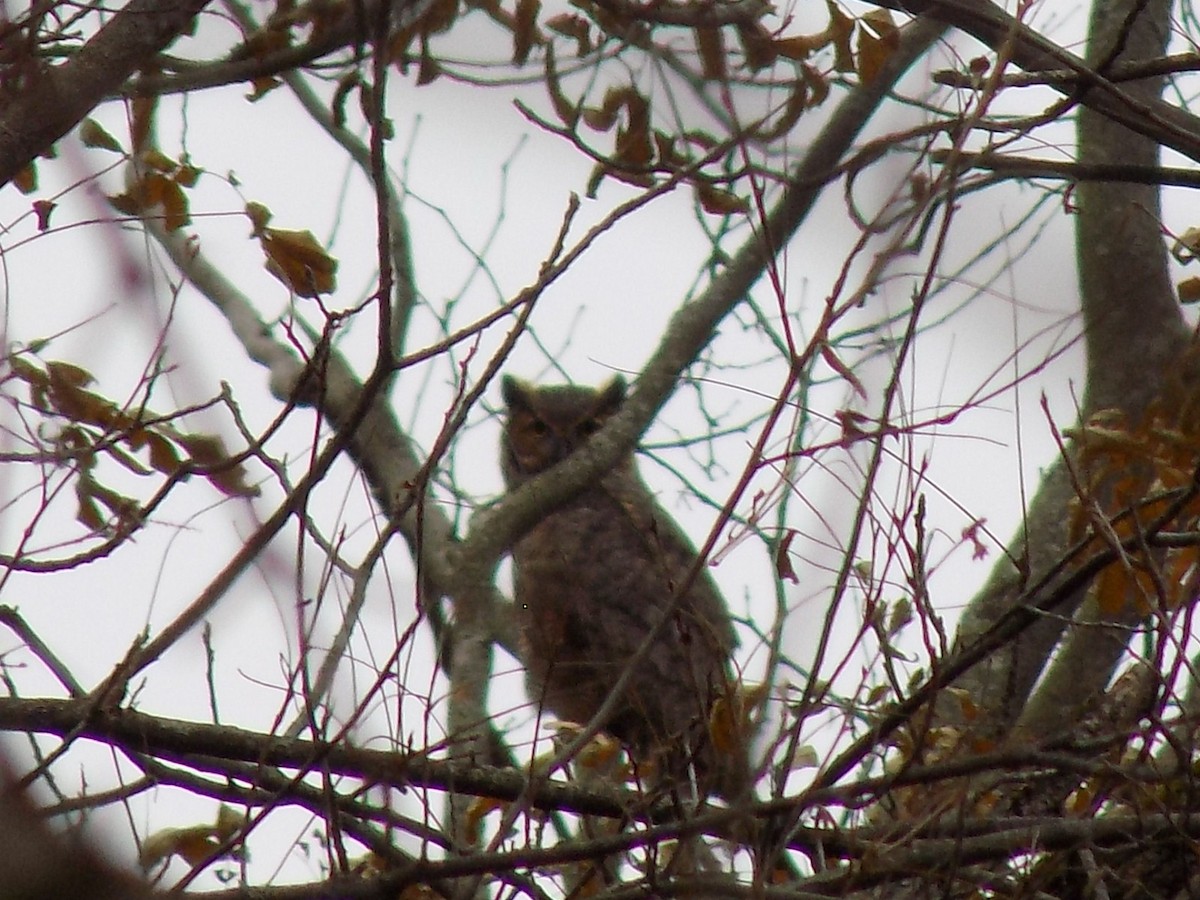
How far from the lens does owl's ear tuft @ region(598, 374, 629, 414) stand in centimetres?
688

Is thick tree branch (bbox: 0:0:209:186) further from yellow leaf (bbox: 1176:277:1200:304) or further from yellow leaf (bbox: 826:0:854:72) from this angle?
yellow leaf (bbox: 1176:277:1200:304)

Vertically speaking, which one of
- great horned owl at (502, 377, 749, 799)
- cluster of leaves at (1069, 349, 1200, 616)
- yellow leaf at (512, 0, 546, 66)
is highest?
great horned owl at (502, 377, 749, 799)

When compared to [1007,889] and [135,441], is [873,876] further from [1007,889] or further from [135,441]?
[135,441]

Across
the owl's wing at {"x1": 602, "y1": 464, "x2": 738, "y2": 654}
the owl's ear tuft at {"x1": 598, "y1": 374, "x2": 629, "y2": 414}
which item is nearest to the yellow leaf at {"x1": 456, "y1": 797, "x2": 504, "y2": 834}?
the owl's wing at {"x1": 602, "y1": 464, "x2": 738, "y2": 654}

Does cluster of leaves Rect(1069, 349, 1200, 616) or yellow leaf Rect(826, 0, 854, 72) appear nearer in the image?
cluster of leaves Rect(1069, 349, 1200, 616)

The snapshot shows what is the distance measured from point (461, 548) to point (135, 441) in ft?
3.49

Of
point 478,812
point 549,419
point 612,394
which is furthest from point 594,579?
point 478,812

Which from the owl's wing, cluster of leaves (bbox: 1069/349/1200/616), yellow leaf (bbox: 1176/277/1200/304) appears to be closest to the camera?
cluster of leaves (bbox: 1069/349/1200/616)

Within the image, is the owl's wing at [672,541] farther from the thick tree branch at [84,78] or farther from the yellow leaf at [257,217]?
the thick tree branch at [84,78]

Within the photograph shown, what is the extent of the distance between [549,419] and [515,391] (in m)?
0.29

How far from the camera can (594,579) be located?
6020mm

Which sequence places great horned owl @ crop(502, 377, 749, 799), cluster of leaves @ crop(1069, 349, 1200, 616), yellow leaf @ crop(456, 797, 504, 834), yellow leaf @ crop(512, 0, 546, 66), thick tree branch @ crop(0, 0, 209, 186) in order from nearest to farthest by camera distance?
thick tree branch @ crop(0, 0, 209, 186) < cluster of leaves @ crop(1069, 349, 1200, 616) < yellow leaf @ crop(512, 0, 546, 66) < yellow leaf @ crop(456, 797, 504, 834) < great horned owl @ crop(502, 377, 749, 799)

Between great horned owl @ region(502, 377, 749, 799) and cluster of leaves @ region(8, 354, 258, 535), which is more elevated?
great horned owl @ region(502, 377, 749, 799)

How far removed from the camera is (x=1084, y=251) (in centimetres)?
457
